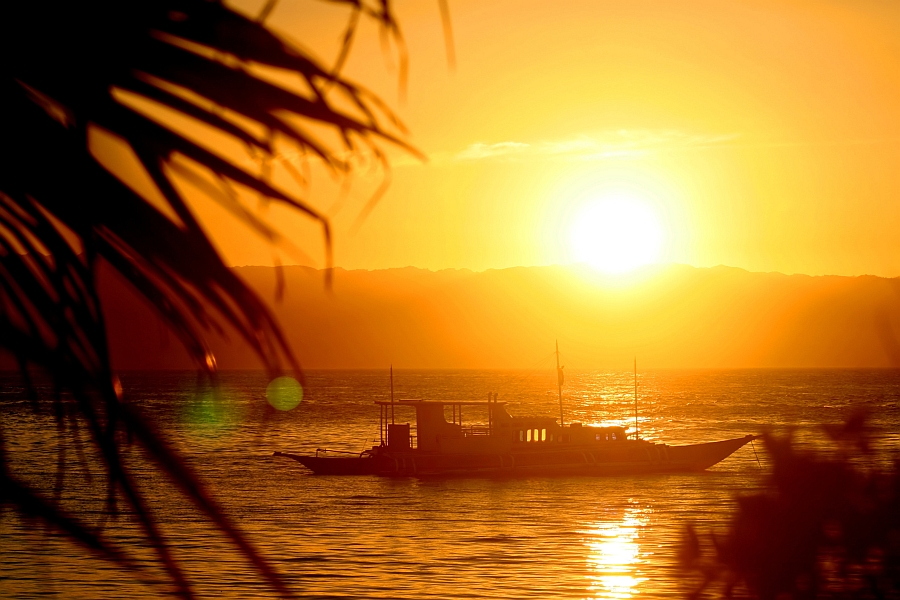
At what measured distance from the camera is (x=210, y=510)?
1266 millimetres

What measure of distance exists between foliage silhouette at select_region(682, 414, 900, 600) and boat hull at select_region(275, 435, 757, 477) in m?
45.9

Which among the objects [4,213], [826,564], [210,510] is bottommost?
[826,564]

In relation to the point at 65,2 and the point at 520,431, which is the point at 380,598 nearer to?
the point at 520,431

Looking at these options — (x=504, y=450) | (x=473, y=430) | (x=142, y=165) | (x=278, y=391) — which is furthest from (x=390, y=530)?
(x=278, y=391)

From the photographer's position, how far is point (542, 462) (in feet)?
168

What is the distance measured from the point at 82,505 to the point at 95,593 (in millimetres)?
18773

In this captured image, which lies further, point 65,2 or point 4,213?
point 4,213

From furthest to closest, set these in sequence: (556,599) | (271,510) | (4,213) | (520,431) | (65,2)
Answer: (520,431) < (271,510) < (556,599) < (4,213) < (65,2)

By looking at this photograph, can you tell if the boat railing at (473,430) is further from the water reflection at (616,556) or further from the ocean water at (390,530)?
the water reflection at (616,556)

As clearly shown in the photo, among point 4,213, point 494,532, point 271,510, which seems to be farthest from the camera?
point 271,510

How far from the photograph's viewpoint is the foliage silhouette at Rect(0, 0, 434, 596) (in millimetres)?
1250

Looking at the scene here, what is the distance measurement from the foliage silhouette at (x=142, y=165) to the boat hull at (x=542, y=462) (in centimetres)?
4902

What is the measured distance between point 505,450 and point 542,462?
2529 mm

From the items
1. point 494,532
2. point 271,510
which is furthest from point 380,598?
point 271,510
